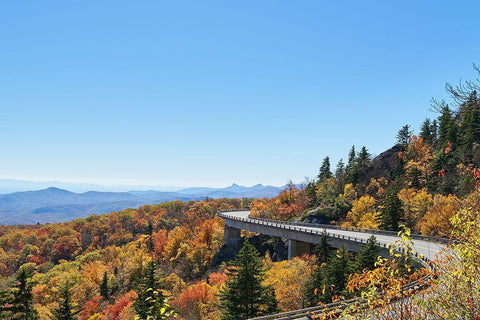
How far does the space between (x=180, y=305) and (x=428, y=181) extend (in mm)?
61257

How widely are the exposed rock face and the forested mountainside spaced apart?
357mm

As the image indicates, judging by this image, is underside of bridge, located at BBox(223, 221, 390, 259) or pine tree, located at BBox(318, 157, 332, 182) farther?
pine tree, located at BBox(318, 157, 332, 182)

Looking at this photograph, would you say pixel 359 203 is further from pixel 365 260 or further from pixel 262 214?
pixel 365 260

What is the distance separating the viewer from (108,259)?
89.6 m

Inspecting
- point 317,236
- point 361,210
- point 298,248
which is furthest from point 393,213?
point 298,248

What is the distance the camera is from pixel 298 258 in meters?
46.2

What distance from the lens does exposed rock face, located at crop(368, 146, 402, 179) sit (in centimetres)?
8862

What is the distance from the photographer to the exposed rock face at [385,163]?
88625 mm

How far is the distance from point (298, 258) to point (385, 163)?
61.6 m

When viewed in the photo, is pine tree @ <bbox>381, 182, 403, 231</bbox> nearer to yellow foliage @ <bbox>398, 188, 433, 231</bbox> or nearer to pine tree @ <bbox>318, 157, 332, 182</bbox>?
yellow foliage @ <bbox>398, 188, 433, 231</bbox>

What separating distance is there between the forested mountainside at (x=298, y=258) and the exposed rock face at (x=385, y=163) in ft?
1.17

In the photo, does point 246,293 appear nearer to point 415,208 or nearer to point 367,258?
point 367,258

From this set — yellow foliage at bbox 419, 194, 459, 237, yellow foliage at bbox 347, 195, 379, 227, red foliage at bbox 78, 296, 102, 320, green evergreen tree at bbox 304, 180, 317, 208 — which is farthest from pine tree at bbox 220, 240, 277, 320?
green evergreen tree at bbox 304, 180, 317, 208

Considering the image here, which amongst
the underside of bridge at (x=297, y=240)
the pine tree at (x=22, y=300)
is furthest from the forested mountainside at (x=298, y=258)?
the underside of bridge at (x=297, y=240)
